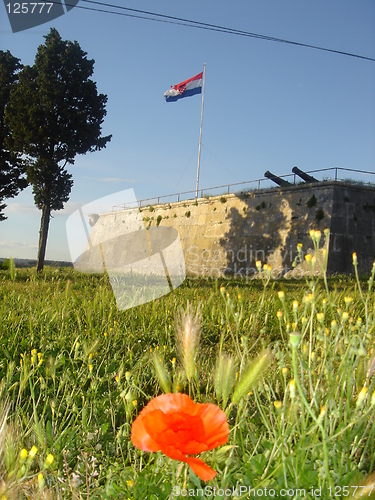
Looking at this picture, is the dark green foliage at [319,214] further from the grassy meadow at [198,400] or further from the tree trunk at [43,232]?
the grassy meadow at [198,400]

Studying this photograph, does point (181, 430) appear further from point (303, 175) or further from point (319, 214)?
point (303, 175)

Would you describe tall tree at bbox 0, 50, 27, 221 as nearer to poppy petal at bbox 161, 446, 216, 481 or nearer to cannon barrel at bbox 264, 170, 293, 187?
cannon barrel at bbox 264, 170, 293, 187

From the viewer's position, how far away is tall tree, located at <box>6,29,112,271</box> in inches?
695

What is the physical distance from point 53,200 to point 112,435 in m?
17.0

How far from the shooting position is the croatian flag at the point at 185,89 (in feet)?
90.6

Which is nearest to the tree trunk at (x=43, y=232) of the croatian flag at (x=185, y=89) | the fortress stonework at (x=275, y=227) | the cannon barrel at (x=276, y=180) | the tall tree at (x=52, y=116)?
the tall tree at (x=52, y=116)

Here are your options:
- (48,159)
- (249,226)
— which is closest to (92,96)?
(48,159)

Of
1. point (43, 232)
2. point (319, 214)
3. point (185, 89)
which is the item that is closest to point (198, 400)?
point (319, 214)

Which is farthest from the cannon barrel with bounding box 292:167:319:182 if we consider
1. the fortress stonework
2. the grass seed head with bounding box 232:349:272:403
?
the grass seed head with bounding box 232:349:272:403

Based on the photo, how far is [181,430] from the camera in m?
0.91

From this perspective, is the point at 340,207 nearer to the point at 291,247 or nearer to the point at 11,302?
the point at 291,247

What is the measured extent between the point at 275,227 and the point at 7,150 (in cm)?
1135

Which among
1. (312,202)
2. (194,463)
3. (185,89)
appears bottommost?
(194,463)

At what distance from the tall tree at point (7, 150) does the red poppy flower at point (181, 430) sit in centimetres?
1948
